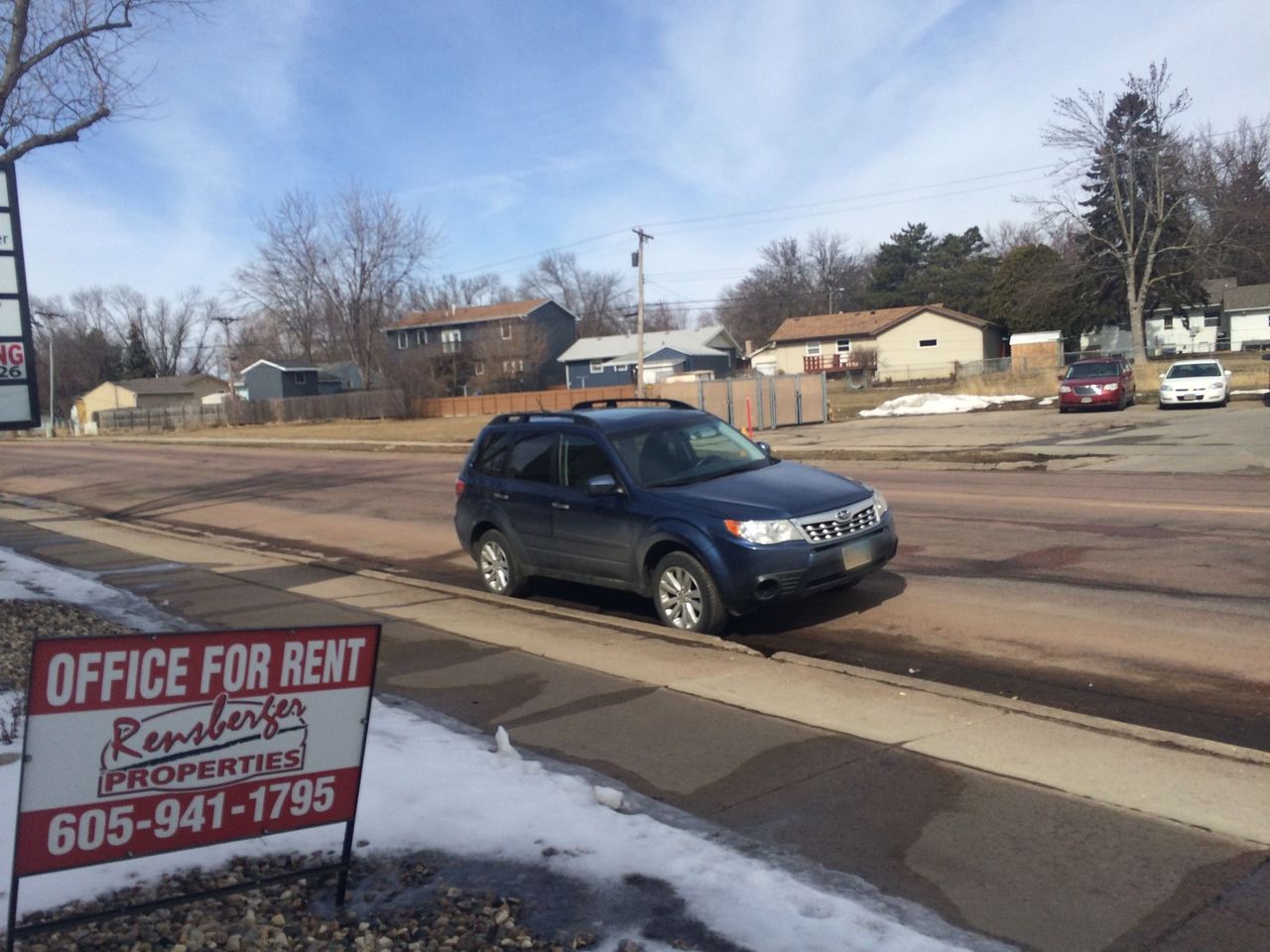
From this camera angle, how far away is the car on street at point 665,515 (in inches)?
305

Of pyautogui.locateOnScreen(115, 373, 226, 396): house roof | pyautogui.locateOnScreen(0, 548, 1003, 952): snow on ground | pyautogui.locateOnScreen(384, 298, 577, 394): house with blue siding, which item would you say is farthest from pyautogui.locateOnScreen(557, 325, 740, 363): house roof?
pyautogui.locateOnScreen(0, 548, 1003, 952): snow on ground

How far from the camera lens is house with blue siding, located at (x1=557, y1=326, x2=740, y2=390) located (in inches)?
3100

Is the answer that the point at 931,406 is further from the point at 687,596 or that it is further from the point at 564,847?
the point at 564,847

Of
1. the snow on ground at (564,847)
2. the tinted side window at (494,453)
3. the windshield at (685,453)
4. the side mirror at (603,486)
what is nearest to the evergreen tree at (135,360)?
the tinted side window at (494,453)

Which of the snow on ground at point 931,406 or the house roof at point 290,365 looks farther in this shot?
the house roof at point 290,365

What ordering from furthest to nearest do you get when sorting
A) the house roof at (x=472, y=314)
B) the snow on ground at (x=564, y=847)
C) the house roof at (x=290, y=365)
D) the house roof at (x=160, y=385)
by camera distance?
the house roof at (x=160, y=385) < the house roof at (x=290, y=365) < the house roof at (x=472, y=314) < the snow on ground at (x=564, y=847)

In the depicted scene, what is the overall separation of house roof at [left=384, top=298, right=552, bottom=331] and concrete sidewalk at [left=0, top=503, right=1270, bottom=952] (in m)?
75.0

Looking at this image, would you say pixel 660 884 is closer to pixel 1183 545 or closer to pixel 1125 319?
pixel 1183 545

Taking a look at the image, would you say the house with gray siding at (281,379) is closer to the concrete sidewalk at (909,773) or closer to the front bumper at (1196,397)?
the front bumper at (1196,397)

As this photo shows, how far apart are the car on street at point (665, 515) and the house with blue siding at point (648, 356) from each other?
6644 cm

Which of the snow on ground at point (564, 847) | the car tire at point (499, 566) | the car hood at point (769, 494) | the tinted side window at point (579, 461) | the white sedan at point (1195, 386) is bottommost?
the snow on ground at point (564, 847)

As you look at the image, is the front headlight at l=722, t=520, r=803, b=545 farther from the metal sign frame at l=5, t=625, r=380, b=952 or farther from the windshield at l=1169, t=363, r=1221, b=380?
the windshield at l=1169, t=363, r=1221, b=380

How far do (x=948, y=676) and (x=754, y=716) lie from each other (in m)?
1.65

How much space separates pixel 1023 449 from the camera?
22.8 meters
